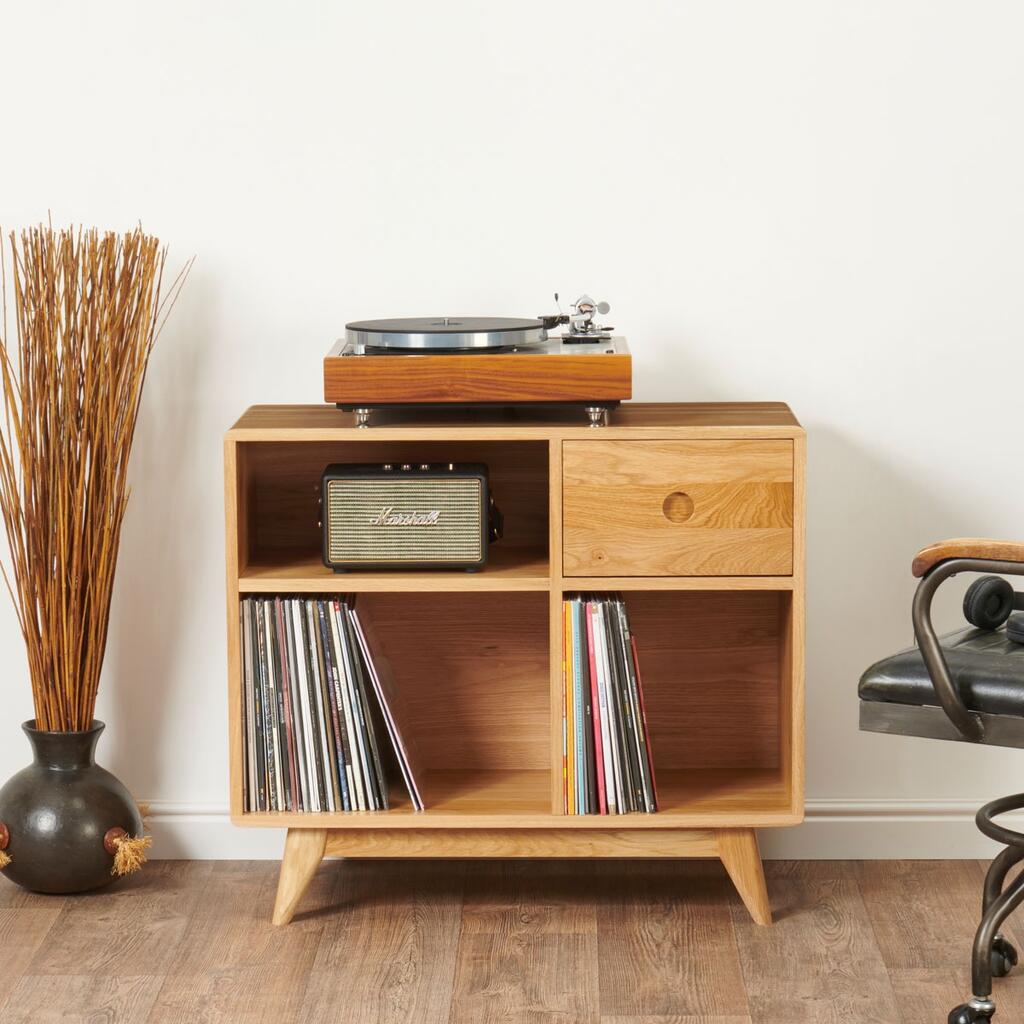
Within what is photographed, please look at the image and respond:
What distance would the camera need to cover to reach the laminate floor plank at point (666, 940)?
2193 millimetres

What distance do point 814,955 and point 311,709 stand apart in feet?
2.89

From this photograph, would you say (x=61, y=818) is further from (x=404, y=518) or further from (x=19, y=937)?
(x=404, y=518)

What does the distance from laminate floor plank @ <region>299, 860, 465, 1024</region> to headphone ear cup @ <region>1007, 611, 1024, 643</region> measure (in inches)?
37.8

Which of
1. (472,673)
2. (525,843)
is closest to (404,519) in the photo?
(472,673)

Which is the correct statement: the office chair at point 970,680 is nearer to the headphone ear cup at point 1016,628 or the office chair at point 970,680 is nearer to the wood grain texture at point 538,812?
the headphone ear cup at point 1016,628

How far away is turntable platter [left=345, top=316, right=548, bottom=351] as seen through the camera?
90.0 inches

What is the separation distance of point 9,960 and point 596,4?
1.84 m

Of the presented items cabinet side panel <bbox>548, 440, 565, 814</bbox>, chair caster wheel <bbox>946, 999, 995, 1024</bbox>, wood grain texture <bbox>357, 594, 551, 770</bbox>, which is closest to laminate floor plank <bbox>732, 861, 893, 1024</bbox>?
chair caster wheel <bbox>946, 999, 995, 1024</bbox>

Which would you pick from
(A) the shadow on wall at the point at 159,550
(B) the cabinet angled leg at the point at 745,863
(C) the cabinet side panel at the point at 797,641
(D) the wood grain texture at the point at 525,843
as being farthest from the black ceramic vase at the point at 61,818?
(C) the cabinet side panel at the point at 797,641

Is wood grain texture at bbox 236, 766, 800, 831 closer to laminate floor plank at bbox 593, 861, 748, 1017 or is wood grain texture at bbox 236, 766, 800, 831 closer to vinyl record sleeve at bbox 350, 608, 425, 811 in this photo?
vinyl record sleeve at bbox 350, 608, 425, 811

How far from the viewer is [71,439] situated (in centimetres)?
248

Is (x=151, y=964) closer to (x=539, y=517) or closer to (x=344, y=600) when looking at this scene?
(x=344, y=600)

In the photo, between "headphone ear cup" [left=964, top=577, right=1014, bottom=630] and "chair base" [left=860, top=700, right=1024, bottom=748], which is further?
"headphone ear cup" [left=964, top=577, right=1014, bottom=630]

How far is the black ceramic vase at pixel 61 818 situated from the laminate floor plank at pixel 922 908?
1.28 m
